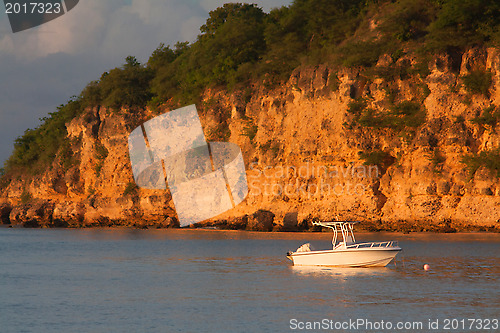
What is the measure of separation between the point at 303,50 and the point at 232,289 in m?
41.6

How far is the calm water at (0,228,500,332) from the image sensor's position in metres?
18.7

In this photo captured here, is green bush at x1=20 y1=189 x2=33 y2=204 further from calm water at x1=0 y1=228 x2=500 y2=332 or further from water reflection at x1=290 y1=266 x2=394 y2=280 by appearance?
water reflection at x1=290 y1=266 x2=394 y2=280

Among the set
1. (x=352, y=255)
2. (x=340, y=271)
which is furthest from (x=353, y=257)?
(x=340, y=271)

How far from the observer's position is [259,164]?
5941 centimetres

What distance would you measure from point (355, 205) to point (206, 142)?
73.7 feet

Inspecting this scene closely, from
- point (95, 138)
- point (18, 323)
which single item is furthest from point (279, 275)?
point (95, 138)

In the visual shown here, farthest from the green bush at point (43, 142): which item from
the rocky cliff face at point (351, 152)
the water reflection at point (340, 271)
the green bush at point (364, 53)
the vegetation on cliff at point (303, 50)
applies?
the water reflection at point (340, 271)

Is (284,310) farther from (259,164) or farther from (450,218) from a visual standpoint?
(259,164)

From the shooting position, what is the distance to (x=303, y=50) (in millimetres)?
62125

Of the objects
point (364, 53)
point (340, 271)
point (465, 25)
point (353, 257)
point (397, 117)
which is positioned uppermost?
point (465, 25)

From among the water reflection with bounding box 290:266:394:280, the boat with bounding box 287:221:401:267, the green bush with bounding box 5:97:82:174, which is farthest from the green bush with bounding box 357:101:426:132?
the green bush with bounding box 5:97:82:174

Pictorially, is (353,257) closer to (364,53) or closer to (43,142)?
(364,53)

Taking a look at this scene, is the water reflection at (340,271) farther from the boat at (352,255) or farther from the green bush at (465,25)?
the green bush at (465,25)

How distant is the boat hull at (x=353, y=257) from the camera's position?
2866 centimetres
